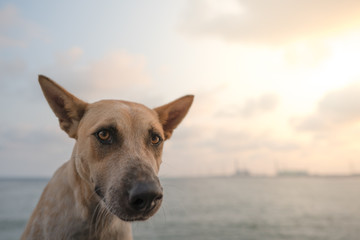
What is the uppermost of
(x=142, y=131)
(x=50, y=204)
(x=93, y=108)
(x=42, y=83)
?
(x=42, y=83)

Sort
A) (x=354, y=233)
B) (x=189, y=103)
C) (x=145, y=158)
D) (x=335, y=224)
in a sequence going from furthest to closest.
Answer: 1. (x=335, y=224)
2. (x=354, y=233)
3. (x=189, y=103)
4. (x=145, y=158)

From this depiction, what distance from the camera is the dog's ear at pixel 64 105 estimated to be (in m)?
4.21

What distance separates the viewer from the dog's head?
3.18 m

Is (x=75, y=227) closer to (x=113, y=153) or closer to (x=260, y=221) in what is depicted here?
(x=113, y=153)

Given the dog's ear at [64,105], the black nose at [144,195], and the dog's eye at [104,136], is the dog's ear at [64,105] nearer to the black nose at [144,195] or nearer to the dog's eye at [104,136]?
the dog's eye at [104,136]

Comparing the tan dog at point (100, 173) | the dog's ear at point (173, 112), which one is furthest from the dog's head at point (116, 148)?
the dog's ear at point (173, 112)

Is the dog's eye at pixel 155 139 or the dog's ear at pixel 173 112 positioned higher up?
the dog's ear at pixel 173 112

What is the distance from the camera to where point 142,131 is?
4.00m

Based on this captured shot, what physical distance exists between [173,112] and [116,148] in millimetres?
1728

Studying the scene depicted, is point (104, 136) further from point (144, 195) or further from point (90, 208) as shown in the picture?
point (144, 195)

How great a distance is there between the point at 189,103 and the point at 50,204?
9.77 ft

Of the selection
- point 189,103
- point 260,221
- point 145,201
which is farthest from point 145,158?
point 260,221

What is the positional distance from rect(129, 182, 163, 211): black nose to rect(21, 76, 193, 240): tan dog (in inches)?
0.5

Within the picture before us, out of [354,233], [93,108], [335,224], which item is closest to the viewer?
[93,108]
